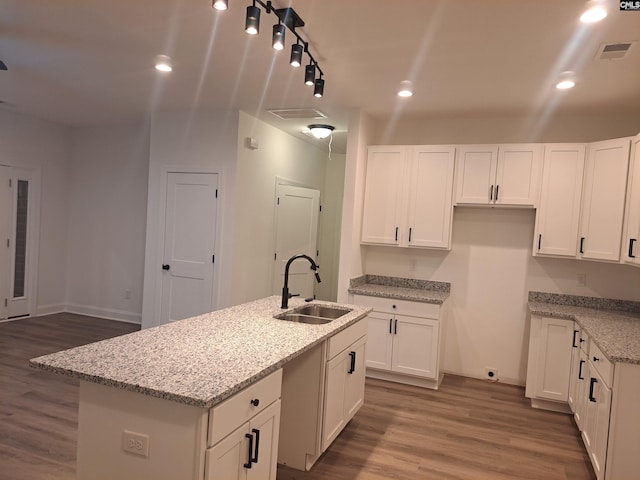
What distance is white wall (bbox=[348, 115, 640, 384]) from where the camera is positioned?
4.18m

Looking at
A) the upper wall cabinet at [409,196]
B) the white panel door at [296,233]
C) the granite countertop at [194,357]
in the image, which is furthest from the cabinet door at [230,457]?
the white panel door at [296,233]

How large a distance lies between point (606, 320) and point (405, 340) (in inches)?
65.2

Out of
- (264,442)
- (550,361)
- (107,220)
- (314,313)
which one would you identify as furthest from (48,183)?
(550,361)

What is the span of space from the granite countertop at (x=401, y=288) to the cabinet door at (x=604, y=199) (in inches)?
51.9

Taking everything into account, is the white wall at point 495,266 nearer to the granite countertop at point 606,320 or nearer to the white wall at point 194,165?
the granite countertop at point 606,320

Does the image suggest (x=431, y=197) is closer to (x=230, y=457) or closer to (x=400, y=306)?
Answer: (x=400, y=306)

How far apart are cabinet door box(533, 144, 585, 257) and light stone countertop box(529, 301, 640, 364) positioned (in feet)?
1.70

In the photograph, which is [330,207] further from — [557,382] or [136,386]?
[136,386]

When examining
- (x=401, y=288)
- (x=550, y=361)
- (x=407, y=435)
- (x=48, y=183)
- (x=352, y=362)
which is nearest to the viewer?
(x=352, y=362)

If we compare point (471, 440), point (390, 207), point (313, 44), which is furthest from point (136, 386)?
point (390, 207)

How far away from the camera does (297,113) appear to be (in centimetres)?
470

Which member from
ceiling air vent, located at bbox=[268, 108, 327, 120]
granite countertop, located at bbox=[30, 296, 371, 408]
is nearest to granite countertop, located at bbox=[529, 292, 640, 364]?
granite countertop, located at bbox=[30, 296, 371, 408]

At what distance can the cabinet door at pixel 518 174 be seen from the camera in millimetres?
4062

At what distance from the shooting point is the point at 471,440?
321 centimetres
